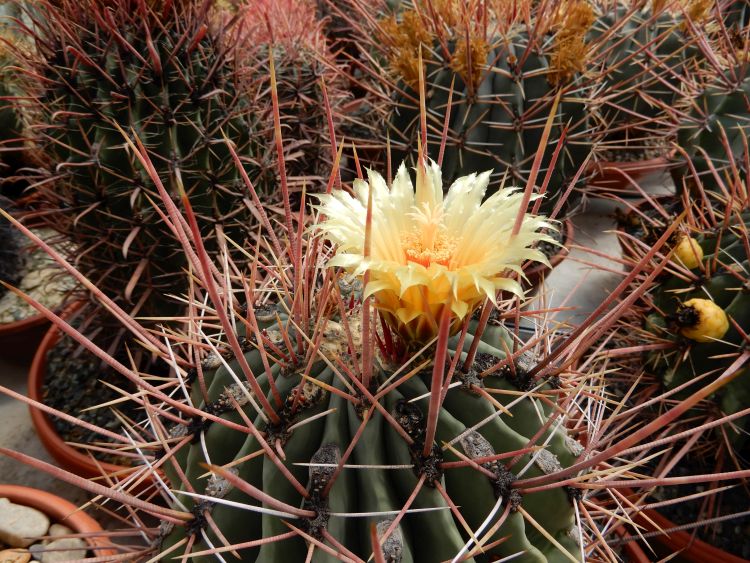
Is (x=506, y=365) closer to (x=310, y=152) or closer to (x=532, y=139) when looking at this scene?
(x=532, y=139)

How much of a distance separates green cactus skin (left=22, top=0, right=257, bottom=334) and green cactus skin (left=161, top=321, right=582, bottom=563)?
0.43 m

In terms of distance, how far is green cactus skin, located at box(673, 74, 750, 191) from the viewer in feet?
4.00

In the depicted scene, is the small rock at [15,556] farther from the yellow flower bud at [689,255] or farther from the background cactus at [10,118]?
the yellow flower bud at [689,255]

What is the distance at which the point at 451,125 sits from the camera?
106 cm

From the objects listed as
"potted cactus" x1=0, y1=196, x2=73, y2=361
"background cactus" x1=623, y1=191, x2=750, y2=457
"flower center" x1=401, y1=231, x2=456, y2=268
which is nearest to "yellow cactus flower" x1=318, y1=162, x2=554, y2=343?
"flower center" x1=401, y1=231, x2=456, y2=268

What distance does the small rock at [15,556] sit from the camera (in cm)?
82

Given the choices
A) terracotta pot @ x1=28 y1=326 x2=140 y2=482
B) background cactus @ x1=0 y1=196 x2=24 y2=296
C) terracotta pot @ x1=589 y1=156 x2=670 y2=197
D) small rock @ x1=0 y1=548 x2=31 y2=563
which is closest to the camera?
small rock @ x1=0 y1=548 x2=31 y2=563

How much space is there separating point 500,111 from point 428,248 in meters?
0.68

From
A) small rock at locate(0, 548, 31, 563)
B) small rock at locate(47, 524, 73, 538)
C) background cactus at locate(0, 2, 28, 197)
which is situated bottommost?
small rock at locate(0, 548, 31, 563)

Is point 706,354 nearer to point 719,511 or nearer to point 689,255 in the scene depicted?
point 689,255

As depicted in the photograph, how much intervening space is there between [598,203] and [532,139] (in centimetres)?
91

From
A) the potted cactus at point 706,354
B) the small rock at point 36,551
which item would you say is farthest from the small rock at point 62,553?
the potted cactus at point 706,354

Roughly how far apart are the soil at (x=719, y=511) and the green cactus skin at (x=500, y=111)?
61 cm

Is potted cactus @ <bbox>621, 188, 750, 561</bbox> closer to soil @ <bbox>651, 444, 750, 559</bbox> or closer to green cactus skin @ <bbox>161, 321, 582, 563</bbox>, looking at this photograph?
soil @ <bbox>651, 444, 750, 559</bbox>
